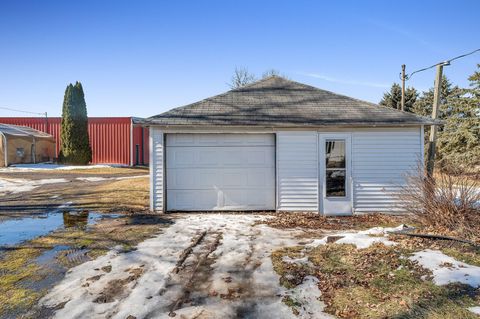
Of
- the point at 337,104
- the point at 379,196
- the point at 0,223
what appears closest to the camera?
the point at 0,223

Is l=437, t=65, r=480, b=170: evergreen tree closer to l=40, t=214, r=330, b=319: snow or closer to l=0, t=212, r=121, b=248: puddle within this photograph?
l=40, t=214, r=330, b=319: snow

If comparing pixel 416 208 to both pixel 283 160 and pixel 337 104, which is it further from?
pixel 337 104

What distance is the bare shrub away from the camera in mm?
5312

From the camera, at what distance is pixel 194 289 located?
3.73 meters

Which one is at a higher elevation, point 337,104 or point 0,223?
point 337,104

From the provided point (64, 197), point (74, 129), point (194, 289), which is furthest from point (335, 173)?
point (74, 129)

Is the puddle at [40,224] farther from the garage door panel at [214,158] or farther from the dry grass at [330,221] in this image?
the dry grass at [330,221]

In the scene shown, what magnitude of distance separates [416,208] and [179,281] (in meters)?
4.95

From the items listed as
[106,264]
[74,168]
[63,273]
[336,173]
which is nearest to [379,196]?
[336,173]

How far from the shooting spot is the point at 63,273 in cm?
426

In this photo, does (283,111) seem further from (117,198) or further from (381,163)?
(117,198)

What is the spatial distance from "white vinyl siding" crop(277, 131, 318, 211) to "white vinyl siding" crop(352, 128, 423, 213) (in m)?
1.14

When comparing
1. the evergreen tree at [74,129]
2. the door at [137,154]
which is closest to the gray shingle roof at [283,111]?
the evergreen tree at [74,129]

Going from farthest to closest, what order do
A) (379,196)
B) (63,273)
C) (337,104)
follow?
(337,104) → (379,196) → (63,273)
